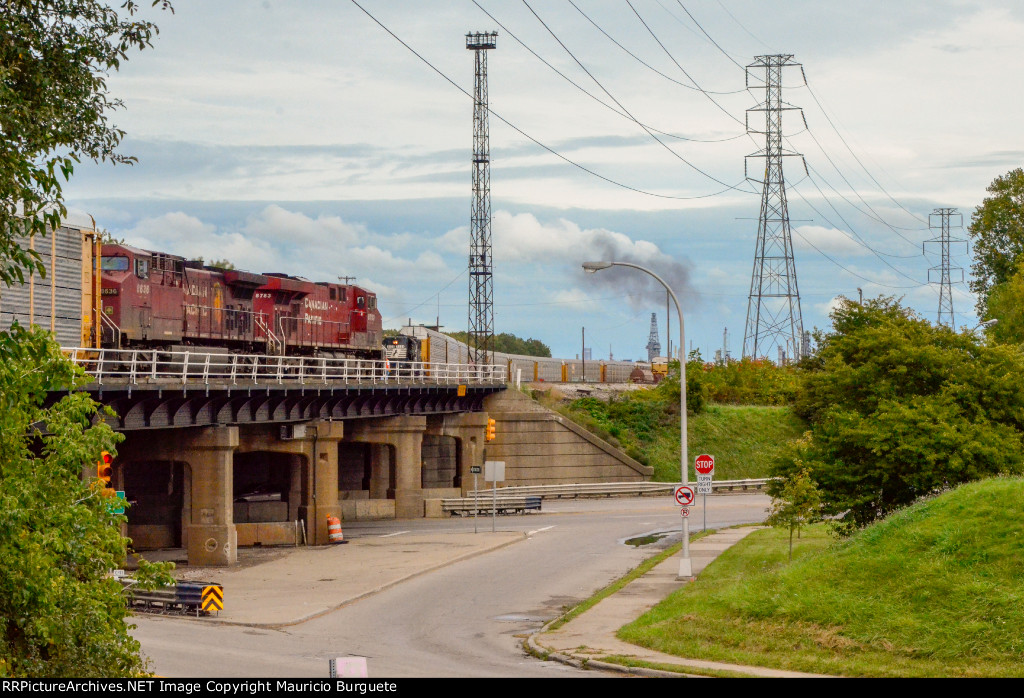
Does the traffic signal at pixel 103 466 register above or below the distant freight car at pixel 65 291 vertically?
below

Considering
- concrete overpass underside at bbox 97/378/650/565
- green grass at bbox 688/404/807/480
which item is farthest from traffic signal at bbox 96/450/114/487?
green grass at bbox 688/404/807/480

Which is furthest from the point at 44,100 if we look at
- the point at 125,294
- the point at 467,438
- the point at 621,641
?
the point at 467,438

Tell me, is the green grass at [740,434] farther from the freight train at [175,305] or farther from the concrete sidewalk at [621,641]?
the concrete sidewalk at [621,641]

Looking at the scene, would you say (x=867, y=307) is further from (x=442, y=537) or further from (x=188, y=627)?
(x=188, y=627)

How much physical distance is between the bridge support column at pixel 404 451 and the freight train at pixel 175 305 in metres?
6.17

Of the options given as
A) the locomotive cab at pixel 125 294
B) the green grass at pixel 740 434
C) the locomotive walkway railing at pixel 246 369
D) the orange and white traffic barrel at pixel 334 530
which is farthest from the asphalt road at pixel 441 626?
the green grass at pixel 740 434

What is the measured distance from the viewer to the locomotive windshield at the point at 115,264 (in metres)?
44.6

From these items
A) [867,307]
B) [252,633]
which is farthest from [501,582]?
[867,307]

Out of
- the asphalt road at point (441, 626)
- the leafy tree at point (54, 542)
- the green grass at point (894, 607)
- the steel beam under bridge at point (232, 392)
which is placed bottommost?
the asphalt road at point (441, 626)

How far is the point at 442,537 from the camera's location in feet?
168

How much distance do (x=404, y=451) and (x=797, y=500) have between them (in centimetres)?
3289

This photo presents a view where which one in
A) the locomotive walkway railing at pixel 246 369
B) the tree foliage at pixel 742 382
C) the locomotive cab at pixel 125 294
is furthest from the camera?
the tree foliage at pixel 742 382

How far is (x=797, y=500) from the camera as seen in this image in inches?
1310

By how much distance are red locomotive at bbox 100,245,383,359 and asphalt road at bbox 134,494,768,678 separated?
15.3m
